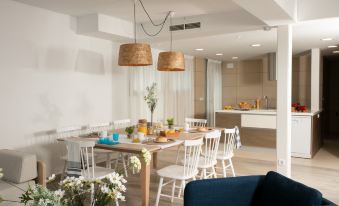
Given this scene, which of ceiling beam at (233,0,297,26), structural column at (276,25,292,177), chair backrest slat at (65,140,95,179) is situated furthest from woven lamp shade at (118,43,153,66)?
structural column at (276,25,292,177)

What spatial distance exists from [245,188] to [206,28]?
318 cm

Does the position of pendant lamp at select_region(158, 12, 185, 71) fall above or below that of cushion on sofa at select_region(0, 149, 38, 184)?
above

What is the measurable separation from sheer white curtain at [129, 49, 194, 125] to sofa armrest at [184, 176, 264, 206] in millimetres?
4149

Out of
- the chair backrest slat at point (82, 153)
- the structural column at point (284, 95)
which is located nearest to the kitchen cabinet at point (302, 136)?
the structural column at point (284, 95)

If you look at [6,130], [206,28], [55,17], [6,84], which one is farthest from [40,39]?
[206,28]

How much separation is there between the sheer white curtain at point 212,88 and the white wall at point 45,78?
4259 millimetres

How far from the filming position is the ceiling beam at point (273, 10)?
3.34 meters

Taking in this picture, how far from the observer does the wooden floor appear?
4.11 meters

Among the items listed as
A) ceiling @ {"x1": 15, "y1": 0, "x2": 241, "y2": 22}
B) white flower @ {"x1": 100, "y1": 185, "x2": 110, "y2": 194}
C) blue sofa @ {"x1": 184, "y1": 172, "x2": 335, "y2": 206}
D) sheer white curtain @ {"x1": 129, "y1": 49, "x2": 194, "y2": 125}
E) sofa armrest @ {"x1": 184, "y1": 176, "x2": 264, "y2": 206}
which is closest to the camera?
white flower @ {"x1": 100, "y1": 185, "x2": 110, "y2": 194}

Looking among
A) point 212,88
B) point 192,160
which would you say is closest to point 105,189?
point 192,160

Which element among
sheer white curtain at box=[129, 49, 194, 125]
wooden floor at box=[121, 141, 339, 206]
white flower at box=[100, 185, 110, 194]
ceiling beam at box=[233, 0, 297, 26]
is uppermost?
ceiling beam at box=[233, 0, 297, 26]

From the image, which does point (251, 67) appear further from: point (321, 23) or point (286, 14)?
point (286, 14)

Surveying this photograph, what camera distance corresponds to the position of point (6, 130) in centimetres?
415

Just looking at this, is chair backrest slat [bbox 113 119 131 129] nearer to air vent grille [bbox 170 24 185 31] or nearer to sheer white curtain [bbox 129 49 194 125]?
sheer white curtain [bbox 129 49 194 125]
